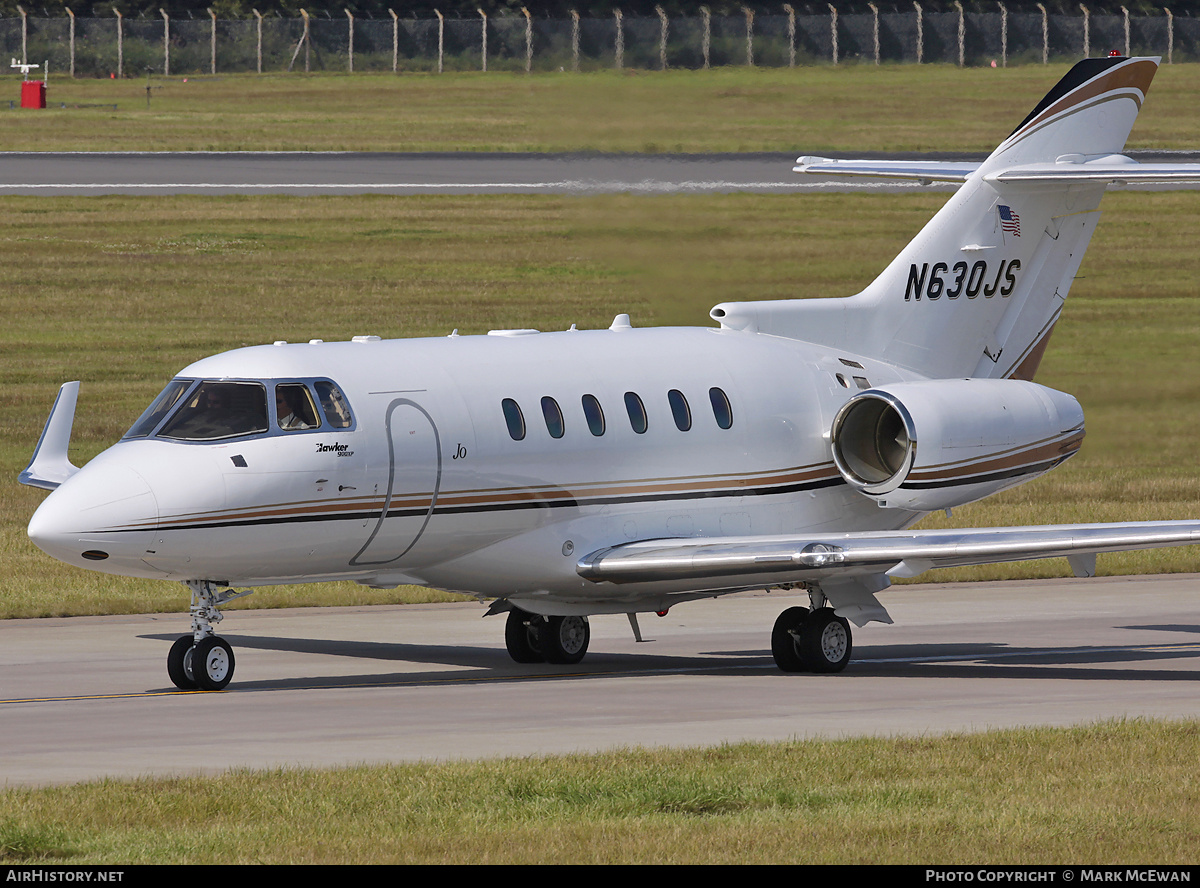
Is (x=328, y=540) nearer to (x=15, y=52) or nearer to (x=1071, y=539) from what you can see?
(x=1071, y=539)

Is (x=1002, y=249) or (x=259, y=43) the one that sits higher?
(x=259, y=43)

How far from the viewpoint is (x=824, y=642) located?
23.3m

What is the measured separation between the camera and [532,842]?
13.6 m

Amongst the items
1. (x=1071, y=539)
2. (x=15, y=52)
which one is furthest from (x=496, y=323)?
(x=15, y=52)

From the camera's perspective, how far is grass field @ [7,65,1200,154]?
36.6m

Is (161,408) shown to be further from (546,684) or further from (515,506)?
(546,684)

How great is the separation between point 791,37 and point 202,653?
906 inches

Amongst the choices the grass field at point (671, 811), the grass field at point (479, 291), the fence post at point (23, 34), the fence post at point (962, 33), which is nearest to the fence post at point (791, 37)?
the grass field at point (479, 291)

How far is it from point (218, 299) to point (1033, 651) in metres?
35.7

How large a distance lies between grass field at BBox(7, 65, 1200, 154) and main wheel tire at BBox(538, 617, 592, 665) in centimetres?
1307

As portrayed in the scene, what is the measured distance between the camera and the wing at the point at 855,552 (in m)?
21.9

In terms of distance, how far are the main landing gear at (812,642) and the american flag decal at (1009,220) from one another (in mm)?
6669

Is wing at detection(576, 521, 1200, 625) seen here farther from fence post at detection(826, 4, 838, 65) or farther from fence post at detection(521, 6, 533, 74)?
fence post at detection(826, 4, 838, 65)

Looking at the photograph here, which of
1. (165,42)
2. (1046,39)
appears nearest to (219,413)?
(1046,39)
